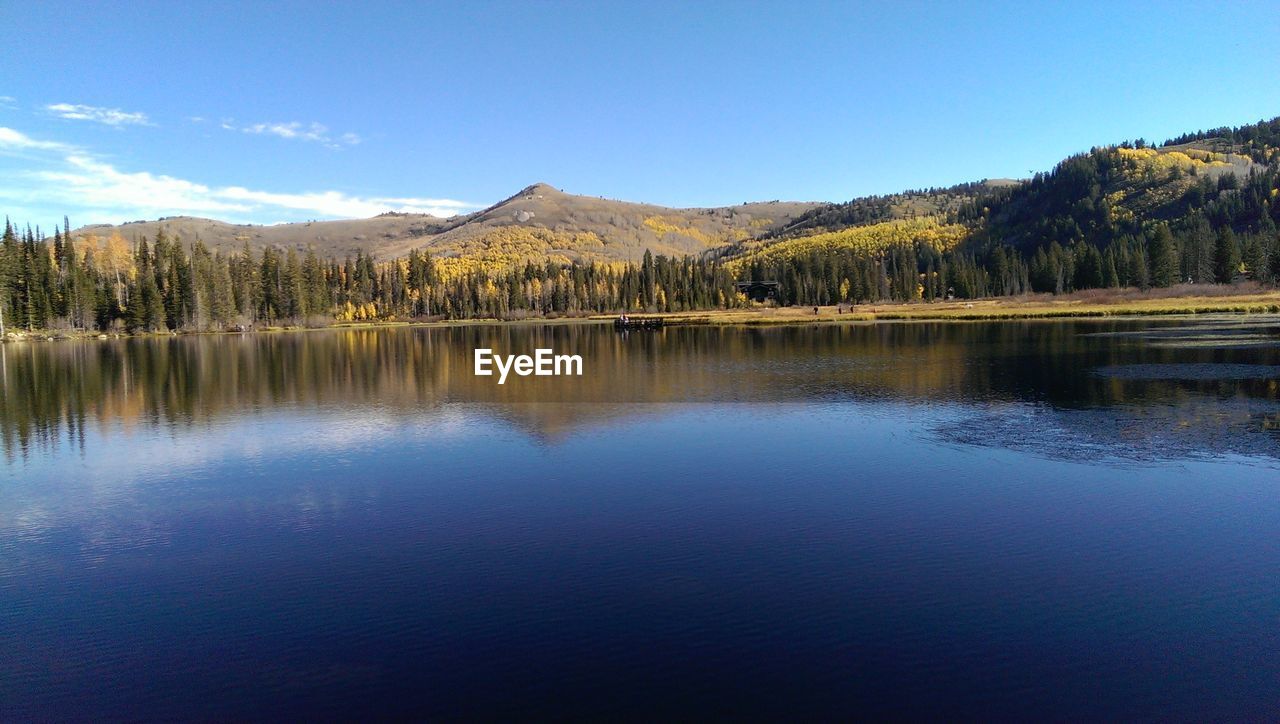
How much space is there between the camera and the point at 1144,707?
8.70m

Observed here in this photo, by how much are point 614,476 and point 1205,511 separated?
12178mm

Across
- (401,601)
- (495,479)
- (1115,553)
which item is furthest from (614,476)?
(1115,553)

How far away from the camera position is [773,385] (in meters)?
37.2

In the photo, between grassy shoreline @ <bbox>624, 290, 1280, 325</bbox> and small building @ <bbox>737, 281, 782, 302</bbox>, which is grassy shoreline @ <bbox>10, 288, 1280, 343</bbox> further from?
small building @ <bbox>737, 281, 782, 302</bbox>

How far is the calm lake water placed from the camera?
9367 millimetres

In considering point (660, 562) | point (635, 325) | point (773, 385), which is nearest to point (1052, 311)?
point (635, 325)

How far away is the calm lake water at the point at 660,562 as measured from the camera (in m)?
9.37

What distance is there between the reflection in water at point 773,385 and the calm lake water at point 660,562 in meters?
0.45

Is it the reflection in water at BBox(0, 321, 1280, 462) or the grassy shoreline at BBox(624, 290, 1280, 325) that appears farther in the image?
the grassy shoreline at BBox(624, 290, 1280, 325)

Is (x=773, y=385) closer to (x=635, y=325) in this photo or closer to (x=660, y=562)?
(x=660, y=562)

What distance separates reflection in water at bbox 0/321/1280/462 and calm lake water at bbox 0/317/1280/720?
0.45 meters

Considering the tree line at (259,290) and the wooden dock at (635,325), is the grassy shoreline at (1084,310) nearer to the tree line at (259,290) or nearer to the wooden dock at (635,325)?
the wooden dock at (635,325)

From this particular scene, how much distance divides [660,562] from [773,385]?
24701 mm

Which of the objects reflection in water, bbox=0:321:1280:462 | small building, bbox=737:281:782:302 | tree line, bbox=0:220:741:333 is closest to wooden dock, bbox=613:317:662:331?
reflection in water, bbox=0:321:1280:462
